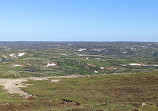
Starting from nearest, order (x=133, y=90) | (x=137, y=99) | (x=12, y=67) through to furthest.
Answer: (x=137, y=99)
(x=133, y=90)
(x=12, y=67)

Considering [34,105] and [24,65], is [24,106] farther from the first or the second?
[24,65]

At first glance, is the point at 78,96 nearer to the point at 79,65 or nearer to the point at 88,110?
the point at 88,110


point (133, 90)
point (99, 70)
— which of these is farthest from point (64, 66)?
point (133, 90)

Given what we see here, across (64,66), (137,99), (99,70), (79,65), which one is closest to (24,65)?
(64,66)

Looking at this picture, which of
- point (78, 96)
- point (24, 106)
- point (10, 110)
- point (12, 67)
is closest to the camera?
point (10, 110)

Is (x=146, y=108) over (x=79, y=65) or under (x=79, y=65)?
over

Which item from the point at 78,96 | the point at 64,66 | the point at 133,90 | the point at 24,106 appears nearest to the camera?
the point at 24,106

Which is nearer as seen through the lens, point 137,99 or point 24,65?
point 137,99

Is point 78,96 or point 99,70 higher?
point 78,96

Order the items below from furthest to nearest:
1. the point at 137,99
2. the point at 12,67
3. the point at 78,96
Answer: the point at 12,67
the point at 78,96
the point at 137,99
